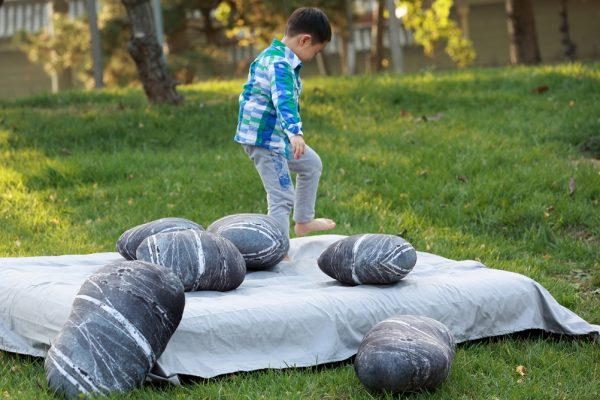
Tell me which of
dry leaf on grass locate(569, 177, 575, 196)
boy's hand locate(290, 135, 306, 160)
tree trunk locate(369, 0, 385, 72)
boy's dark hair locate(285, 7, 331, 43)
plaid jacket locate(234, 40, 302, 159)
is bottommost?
dry leaf on grass locate(569, 177, 575, 196)

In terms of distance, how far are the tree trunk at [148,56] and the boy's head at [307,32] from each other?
15.3 feet

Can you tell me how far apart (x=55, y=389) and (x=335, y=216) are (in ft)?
12.4

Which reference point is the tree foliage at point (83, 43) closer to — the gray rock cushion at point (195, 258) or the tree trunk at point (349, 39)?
the tree trunk at point (349, 39)

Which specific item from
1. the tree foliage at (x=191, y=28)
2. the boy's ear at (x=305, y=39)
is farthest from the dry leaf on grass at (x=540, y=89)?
the tree foliage at (x=191, y=28)

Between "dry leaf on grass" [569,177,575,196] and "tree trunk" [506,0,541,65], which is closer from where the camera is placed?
"dry leaf on grass" [569,177,575,196]

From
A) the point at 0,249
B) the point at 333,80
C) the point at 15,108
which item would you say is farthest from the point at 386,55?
the point at 0,249

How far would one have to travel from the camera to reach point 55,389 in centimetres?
375

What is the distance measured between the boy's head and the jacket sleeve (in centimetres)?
18

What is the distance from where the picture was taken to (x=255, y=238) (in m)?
5.22

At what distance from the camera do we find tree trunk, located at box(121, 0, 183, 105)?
10188 millimetres

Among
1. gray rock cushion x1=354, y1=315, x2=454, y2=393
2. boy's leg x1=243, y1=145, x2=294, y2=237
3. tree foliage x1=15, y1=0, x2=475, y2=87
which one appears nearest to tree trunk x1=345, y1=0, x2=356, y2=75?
tree foliage x1=15, y1=0, x2=475, y2=87

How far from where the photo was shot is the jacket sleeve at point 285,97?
5445 millimetres

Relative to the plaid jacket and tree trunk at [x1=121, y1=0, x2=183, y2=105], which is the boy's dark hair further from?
tree trunk at [x1=121, y1=0, x2=183, y2=105]

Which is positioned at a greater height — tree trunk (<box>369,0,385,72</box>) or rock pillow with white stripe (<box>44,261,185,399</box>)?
tree trunk (<box>369,0,385,72</box>)
